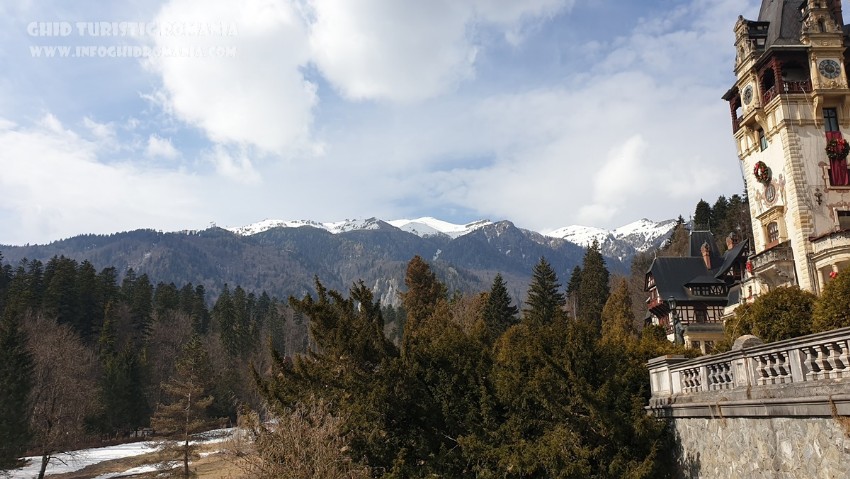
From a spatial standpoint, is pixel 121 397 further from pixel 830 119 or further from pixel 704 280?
pixel 830 119

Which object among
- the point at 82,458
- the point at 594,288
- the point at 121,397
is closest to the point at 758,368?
the point at 82,458

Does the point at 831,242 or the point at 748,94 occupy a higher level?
the point at 748,94

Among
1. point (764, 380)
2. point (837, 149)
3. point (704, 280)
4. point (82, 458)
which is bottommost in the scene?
point (82, 458)

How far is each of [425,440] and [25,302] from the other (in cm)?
6884

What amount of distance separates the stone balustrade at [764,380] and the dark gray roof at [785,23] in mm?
26495

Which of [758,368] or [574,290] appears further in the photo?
[574,290]

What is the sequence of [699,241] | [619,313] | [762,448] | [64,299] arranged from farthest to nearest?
[64,299] < [619,313] < [699,241] < [762,448]

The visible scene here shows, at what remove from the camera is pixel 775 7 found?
114 ft

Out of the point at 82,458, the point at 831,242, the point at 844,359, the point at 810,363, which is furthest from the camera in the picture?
the point at 82,458

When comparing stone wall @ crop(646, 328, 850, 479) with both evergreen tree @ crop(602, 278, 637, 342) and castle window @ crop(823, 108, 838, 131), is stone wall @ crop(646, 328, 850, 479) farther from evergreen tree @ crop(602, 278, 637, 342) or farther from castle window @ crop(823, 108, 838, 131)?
evergreen tree @ crop(602, 278, 637, 342)

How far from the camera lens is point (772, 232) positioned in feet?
113

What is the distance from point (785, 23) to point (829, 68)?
378 centimetres

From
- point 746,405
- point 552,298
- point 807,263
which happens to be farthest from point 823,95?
point 552,298

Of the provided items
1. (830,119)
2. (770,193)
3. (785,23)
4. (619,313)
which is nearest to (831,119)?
(830,119)
